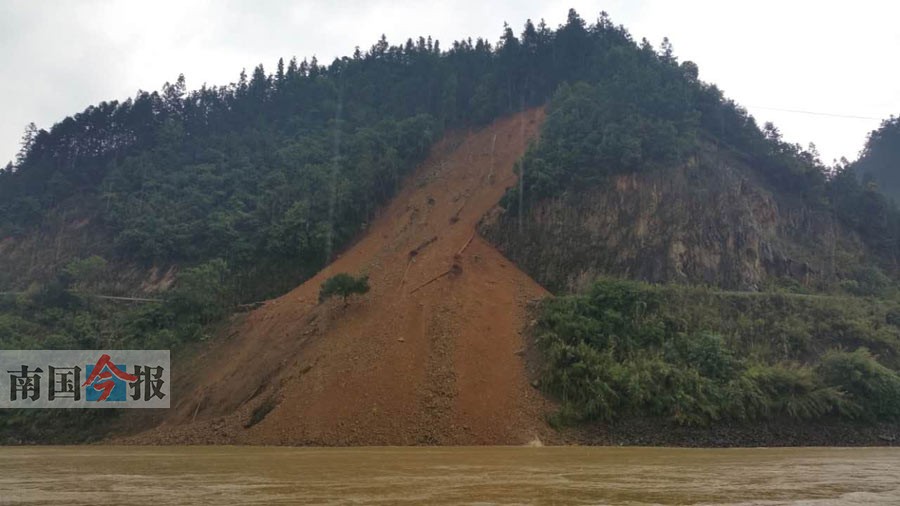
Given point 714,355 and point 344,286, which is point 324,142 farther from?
point 714,355

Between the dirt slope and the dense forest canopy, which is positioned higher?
the dense forest canopy

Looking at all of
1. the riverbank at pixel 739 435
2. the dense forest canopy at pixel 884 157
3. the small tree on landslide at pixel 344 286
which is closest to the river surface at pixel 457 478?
the riverbank at pixel 739 435

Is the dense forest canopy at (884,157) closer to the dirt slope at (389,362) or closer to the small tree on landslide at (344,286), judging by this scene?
the dirt slope at (389,362)

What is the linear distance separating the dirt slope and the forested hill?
23.7ft

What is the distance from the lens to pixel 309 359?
30.1 m

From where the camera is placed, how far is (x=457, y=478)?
13.1 metres

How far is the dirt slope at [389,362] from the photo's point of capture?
25.3m

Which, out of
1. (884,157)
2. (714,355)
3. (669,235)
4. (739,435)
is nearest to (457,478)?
(739,435)

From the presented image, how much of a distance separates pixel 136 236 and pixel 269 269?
530 inches

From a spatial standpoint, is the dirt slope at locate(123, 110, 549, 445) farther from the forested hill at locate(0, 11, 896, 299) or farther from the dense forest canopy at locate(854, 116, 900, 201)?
the dense forest canopy at locate(854, 116, 900, 201)

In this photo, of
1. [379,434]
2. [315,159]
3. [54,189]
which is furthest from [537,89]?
[54,189]

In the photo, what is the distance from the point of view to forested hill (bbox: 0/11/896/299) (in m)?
43.4

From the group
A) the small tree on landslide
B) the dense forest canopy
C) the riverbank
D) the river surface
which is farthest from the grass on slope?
the dense forest canopy

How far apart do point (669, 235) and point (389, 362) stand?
19042 millimetres
